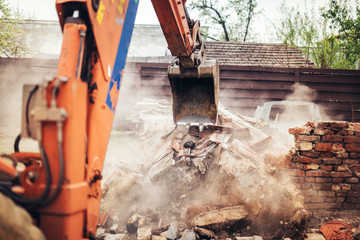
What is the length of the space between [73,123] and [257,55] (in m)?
12.2

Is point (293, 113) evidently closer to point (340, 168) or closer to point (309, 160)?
point (340, 168)

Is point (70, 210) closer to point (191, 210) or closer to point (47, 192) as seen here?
point (47, 192)

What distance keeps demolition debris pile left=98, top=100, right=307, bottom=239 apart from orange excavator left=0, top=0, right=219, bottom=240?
1706 mm

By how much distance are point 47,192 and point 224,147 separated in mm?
2821

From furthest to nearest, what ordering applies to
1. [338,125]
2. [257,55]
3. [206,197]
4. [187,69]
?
[257,55], [206,197], [338,125], [187,69]

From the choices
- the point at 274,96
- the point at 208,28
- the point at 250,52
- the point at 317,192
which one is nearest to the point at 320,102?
the point at 274,96

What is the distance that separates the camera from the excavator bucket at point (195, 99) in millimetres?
3121

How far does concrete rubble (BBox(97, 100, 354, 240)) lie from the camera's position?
2.93 meters

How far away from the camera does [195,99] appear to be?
3.31 meters

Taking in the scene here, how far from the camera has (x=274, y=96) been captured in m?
10.2

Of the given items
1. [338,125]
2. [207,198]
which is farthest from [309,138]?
[207,198]

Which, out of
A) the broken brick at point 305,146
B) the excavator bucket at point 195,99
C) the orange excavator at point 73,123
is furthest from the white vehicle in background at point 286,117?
the orange excavator at point 73,123

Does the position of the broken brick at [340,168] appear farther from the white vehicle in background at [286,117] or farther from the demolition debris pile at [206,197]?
the white vehicle in background at [286,117]

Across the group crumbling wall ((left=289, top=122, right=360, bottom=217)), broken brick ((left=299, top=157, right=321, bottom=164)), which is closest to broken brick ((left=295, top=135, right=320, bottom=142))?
crumbling wall ((left=289, top=122, right=360, bottom=217))
